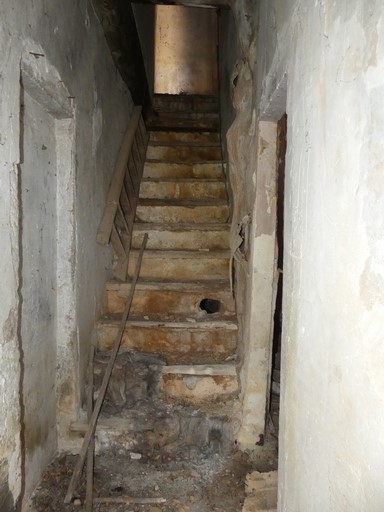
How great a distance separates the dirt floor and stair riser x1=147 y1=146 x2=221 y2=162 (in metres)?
3.52

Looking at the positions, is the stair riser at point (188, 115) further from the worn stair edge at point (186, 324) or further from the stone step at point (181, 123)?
the worn stair edge at point (186, 324)

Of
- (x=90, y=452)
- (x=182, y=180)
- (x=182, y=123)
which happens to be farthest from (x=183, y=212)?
(x=90, y=452)

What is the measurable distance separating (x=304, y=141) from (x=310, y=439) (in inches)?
39.4

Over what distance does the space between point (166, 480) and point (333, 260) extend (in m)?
2.11

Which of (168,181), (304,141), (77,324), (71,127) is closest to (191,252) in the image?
(168,181)

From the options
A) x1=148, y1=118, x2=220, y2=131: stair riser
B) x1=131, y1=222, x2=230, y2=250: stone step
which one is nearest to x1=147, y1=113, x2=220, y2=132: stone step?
x1=148, y1=118, x2=220, y2=131: stair riser

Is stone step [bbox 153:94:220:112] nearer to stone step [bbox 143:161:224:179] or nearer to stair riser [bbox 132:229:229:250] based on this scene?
stone step [bbox 143:161:224:179]

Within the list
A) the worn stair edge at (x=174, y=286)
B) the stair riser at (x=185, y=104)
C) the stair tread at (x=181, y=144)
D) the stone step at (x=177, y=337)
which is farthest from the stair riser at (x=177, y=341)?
the stair riser at (x=185, y=104)

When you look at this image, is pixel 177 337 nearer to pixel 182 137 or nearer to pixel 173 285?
pixel 173 285

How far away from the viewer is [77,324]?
264 cm

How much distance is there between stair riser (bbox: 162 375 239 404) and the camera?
112 inches

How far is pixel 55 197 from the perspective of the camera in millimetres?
2523

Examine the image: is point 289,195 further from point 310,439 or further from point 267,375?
point 267,375

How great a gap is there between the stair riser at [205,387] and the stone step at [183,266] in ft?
3.51
